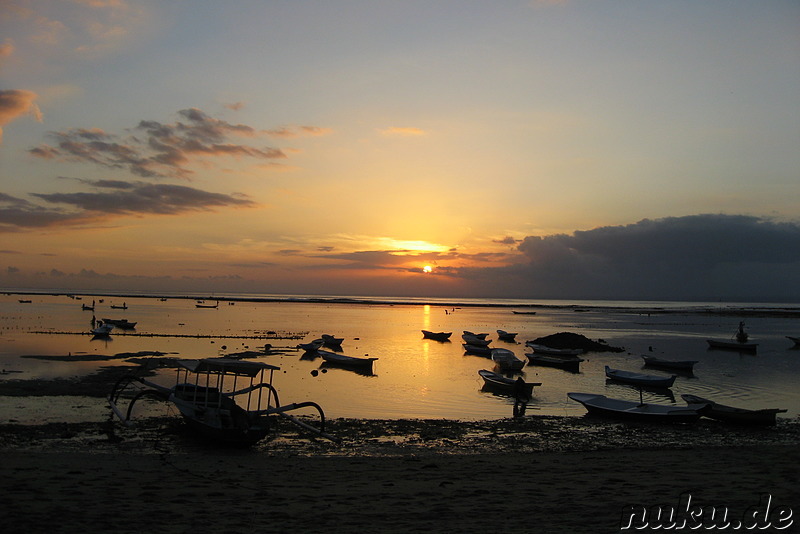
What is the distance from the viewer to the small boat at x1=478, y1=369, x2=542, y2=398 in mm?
27812

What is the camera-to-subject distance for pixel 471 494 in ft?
40.0

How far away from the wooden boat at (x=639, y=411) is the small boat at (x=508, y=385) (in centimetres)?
347

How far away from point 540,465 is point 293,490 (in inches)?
271

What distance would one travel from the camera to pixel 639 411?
2302cm

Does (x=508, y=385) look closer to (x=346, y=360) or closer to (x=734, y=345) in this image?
(x=346, y=360)

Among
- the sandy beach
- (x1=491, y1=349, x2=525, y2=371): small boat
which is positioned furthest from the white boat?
the sandy beach

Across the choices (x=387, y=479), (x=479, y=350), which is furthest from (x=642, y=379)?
(x=387, y=479)

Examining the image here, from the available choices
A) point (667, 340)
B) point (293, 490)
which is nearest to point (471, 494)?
point (293, 490)

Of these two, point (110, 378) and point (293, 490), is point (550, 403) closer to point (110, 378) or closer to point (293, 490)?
point (293, 490)

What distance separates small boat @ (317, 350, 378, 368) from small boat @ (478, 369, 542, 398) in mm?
9587

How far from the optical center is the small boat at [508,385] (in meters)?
27.8

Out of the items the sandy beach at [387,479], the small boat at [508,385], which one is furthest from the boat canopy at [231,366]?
the small boat at [508,385]

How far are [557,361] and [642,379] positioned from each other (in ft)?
33.5

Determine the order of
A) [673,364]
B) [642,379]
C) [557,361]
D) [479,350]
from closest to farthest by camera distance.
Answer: [642,379]
[673,364]
[557,361]
[479,350]
